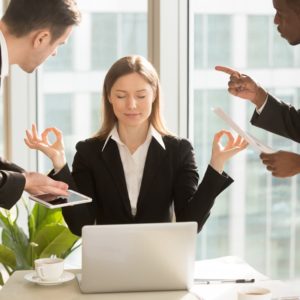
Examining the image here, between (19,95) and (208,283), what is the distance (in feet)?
7.56

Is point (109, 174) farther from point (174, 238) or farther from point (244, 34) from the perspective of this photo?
point (244, 34)

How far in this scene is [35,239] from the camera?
3.67 meters

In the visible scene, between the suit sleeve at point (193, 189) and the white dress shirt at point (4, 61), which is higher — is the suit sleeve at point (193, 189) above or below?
below

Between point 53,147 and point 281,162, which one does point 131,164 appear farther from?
point 281,162

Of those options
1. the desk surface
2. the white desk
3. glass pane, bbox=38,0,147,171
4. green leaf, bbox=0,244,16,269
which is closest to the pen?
the white desk

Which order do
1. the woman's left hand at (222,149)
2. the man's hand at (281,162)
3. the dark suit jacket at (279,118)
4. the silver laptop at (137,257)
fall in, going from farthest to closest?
the woman's left hand at (222,149) < the dark suit jacket at (279,118) < the man's hand at (281,162) < the silver laptop at (137,257)

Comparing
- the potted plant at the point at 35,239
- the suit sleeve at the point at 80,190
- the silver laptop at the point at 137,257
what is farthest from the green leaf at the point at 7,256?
the silver laptop at the point at 137,257

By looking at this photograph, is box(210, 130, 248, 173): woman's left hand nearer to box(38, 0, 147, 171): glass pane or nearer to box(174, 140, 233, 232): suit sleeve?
box(174, 140, 233, 232): suit sleeve

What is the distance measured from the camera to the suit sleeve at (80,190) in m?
2.96

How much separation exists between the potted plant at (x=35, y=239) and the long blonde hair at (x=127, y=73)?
0.78 meters

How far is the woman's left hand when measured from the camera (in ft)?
9.31

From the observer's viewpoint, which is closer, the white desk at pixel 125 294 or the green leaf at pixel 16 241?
the white desk at pixel 125 294

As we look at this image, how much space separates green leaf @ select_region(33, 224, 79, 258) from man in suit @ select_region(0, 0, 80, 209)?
1.08 m

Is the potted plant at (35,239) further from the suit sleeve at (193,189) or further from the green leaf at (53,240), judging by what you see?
the suit sleeve at (193,189)
